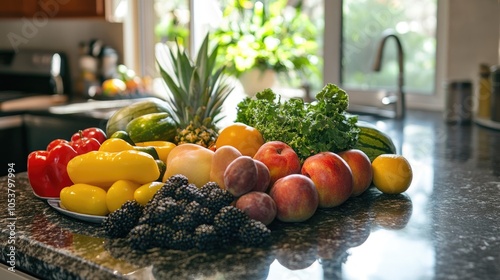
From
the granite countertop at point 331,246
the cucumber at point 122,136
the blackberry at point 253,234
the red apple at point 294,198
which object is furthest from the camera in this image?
the cucumber at point 122,136

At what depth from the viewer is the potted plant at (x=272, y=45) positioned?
3.86 metres

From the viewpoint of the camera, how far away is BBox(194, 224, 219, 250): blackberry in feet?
3.82

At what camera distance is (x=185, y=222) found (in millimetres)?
1185

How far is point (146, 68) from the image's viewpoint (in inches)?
182

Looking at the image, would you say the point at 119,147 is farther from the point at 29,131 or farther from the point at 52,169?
the point at 29,131

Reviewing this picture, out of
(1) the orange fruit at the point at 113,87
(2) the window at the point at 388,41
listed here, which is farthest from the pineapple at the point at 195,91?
(1) the orange fruit at the point at 113,87

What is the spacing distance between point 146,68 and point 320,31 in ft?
4.56

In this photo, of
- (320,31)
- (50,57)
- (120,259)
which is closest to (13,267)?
(120,259)

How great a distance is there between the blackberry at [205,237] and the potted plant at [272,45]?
108 inches

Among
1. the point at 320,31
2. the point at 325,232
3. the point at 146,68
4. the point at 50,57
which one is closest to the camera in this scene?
the point at 325,232

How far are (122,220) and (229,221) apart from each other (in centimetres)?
20

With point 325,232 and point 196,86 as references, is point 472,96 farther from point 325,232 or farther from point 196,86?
point 325,232

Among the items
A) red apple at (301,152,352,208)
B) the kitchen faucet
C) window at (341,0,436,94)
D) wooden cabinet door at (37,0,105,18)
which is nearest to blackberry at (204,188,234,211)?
red apple at (301,152,352,208)

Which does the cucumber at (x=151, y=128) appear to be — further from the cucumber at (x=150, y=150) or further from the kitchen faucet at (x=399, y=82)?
the kitchen faucet at (x=399, y=82)
